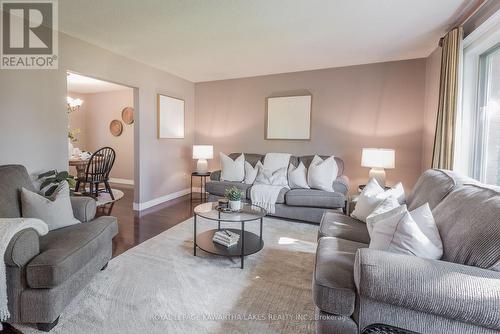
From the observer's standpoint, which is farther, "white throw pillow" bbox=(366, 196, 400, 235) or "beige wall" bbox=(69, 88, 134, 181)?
"beige wall" bbox=(69, 88, 134, 181)

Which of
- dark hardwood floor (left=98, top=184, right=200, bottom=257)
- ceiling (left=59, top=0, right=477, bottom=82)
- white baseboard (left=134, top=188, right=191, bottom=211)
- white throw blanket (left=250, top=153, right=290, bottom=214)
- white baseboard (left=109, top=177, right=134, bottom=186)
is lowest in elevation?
dark hardwood floor (left=98, top=184, right=200, bottom=257)

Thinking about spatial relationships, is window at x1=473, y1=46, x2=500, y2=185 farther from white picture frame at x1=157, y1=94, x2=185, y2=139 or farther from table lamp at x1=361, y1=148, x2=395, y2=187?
white picture frame at x1=157, y1=94, x2=185, y2=139

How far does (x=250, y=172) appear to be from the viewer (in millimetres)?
4332

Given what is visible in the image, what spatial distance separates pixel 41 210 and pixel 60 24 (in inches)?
79.9

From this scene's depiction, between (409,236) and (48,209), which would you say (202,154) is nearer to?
(48,209)

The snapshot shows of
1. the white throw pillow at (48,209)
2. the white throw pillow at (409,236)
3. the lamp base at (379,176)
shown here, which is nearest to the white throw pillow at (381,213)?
the white throw pillow at (409,236)

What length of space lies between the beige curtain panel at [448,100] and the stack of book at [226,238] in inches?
90.8

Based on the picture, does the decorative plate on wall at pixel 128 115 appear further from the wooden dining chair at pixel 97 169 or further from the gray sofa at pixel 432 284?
the gray sofa at pixel 432 284

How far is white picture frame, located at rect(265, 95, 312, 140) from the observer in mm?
4535

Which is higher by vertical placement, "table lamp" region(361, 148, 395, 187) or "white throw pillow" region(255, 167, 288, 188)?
"table lamp" region(361, 148, 395, 187)

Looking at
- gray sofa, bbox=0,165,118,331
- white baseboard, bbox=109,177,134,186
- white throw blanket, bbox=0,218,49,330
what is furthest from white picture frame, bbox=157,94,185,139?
white throw blanket, bbox=0,218,49,330

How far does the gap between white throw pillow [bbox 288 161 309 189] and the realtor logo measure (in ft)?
10.8

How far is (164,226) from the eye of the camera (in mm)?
3479

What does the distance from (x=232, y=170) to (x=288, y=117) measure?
1385 mm
